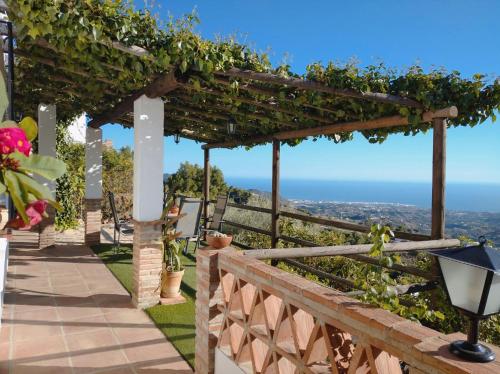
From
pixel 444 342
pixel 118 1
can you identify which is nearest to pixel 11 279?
pixel 118 1

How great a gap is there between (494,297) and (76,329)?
355cm

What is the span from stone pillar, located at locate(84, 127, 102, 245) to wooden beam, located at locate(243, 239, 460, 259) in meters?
5.81

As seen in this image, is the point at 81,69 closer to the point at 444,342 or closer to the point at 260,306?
the point at 260,306

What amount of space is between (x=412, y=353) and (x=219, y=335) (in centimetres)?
149

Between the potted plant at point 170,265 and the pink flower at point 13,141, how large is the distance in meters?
3.64

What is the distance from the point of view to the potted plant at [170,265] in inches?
171

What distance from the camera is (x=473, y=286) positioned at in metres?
1.21

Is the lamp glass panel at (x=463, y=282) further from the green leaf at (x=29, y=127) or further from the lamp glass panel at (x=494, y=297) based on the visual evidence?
the green leaf at (x=29, y=127)

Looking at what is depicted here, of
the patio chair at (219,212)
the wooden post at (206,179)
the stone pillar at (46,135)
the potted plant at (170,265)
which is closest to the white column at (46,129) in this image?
the stone pillar at (46,135)

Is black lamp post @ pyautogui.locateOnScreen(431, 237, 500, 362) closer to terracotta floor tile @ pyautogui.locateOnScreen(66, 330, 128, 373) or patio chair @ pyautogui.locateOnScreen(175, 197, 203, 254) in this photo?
terracotta floor tile @ pyautogui.locateOnScreen(66, 330, 128, 373)

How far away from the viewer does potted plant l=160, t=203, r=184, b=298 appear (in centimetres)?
435

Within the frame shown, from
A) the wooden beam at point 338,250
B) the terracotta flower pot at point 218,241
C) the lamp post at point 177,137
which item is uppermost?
the lamp post at point 177,137

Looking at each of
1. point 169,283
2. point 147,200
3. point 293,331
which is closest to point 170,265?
point 169,283

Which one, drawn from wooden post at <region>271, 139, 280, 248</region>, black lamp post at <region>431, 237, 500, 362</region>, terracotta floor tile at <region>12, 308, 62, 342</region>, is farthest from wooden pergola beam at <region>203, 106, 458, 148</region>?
terracotta floor tile at <region>12, 308, 62, 342</region>
